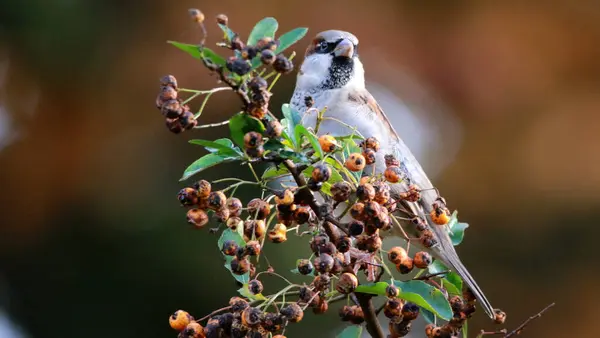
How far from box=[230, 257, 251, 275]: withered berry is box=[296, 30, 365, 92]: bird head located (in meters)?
1.41

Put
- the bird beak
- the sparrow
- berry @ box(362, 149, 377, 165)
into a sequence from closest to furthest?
1. berry @ box(362, 149, 377, 165)
2. the sparrow
3. the bird beak

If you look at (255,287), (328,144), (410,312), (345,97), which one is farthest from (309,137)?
(345,97)

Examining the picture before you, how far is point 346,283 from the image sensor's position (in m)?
1.37

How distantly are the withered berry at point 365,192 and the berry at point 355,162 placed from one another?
4cm

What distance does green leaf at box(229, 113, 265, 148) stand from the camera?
1236mm

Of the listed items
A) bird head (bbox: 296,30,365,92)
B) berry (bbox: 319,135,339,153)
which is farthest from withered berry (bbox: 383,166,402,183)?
bird head (bbox: 296,30,365,92)

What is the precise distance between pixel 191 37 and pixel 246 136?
3.04 meters

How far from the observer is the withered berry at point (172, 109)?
1.21 m

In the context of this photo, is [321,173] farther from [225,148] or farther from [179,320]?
[179,320]

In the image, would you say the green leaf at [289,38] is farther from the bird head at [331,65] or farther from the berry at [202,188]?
the bird head at [331,65]

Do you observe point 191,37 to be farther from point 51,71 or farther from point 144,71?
point 51,71

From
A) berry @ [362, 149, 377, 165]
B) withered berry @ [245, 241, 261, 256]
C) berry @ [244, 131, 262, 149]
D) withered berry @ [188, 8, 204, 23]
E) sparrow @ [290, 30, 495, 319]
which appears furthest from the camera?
sparrow @ [290, 30, 495, 319]

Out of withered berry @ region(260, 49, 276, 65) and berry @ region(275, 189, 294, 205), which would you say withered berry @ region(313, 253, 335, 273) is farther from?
withered berry @ region(260, 49, 276, 65)

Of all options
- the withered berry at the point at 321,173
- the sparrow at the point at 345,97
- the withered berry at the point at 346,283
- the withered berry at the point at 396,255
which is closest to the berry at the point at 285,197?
the withered berry at the point at 321,173
